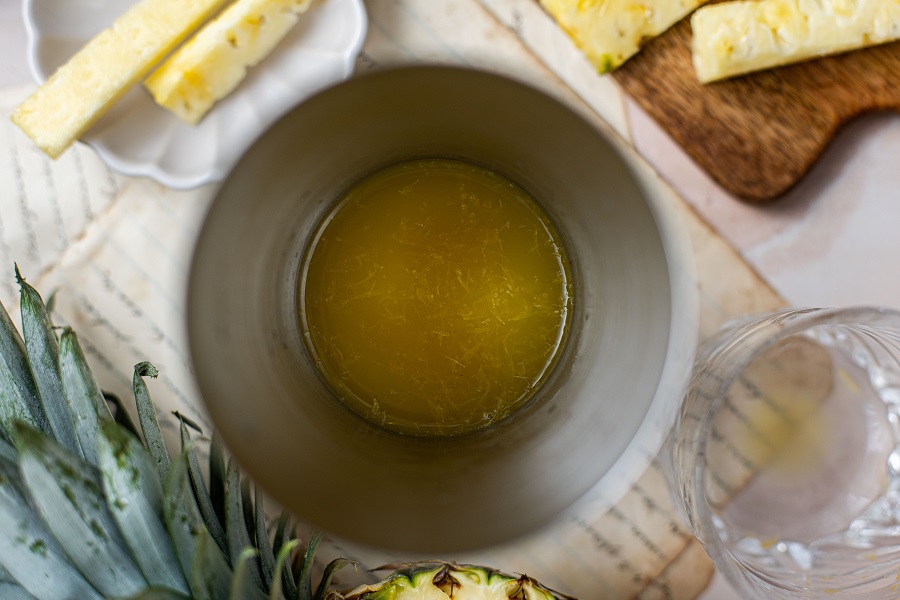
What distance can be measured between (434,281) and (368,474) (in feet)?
0.47

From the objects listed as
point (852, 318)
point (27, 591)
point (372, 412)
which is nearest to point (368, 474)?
point (372, 412)

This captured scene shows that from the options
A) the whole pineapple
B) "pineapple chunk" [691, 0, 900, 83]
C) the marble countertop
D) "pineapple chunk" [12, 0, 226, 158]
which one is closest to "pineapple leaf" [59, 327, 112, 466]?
the whole pineapple

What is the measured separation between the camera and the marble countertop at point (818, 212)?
566mm

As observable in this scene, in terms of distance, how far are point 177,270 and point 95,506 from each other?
9.4 inches

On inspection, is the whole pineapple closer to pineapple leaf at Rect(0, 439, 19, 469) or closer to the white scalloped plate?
pineapple leaf at Rect(0, 439, 19, 469)

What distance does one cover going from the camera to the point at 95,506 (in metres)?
0.37

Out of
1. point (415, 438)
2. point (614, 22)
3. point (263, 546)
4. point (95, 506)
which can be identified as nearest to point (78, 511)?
point (95, 506)

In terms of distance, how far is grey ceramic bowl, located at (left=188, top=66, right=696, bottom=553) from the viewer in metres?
0.45

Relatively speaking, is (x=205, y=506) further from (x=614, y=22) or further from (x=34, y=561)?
(x=614, y=22)

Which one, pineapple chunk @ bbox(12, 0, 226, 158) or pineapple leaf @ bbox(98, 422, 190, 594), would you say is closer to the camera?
pineapple leaf @ bbox(98, 422, 190, 594)

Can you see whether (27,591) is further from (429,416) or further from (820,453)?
(820,453)

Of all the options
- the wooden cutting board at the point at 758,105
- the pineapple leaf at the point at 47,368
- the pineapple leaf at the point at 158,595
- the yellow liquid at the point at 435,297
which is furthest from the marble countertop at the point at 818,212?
the pineapple leaf at the point at 158,595

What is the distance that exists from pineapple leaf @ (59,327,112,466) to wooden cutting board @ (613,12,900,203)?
1.42ft

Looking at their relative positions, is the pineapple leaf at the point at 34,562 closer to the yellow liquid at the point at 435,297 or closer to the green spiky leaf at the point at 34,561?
the green spiky leaf at the point at 34,561
